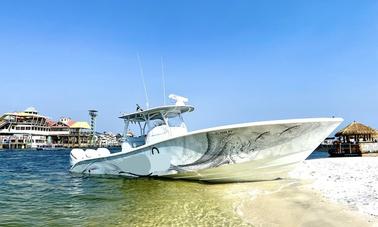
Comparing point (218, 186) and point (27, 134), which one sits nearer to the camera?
point (218, 186)

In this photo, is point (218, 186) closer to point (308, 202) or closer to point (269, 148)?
point (269, 148)

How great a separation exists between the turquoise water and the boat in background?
19.4 inches

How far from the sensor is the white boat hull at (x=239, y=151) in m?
10.7

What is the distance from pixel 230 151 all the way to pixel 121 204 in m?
3.98

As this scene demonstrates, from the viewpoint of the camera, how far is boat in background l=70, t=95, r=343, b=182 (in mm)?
10742

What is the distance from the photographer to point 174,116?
48.6ft

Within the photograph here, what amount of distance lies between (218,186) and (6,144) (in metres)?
94.2

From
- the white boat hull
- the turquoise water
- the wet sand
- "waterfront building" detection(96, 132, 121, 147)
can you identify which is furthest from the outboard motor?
"waterfront building" detection(96, 132, 121, 147)

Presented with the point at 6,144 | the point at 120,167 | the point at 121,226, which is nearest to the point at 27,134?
the point at 6,144

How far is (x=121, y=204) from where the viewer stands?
30.6 ft

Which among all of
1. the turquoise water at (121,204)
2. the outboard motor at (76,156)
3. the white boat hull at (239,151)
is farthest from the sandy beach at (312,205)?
the outboard motor at (76,156)

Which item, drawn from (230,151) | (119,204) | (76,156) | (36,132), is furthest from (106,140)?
(119,204)

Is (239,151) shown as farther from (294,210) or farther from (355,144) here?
(355,144)

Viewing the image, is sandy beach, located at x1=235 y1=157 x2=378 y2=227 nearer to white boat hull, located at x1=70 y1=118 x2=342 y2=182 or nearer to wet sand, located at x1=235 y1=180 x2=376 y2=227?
wet sand, located at x1=235 y1=180 x2=376 y2=227
